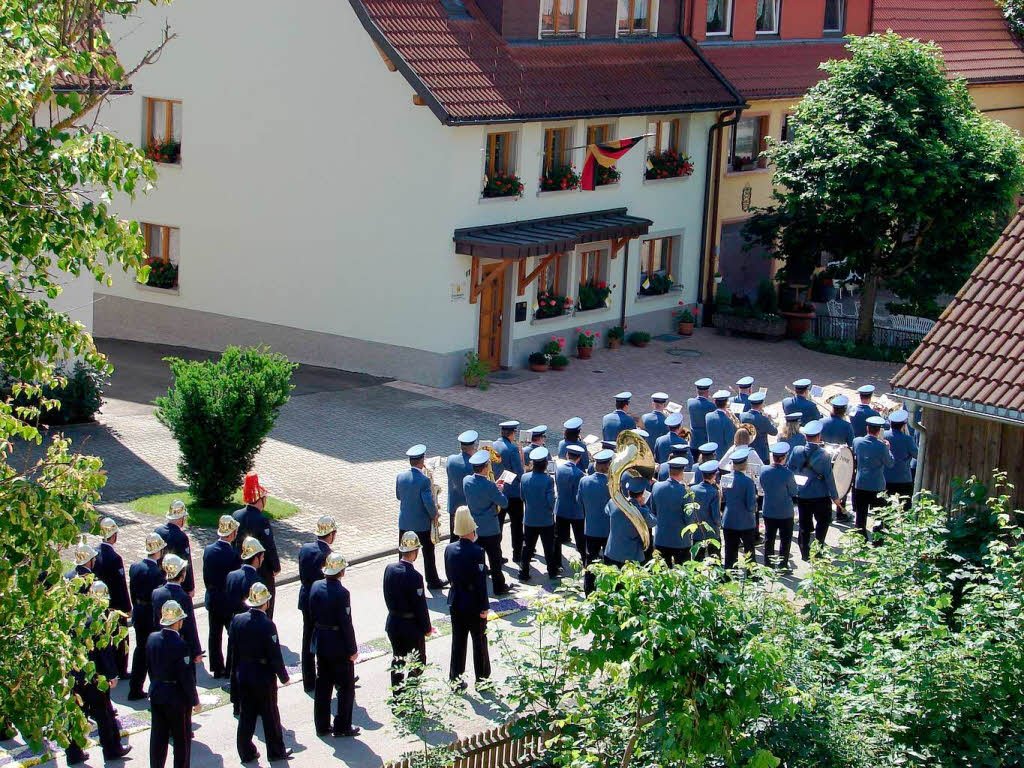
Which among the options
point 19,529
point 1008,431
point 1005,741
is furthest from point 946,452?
point 19,529

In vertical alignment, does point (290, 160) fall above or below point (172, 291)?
above

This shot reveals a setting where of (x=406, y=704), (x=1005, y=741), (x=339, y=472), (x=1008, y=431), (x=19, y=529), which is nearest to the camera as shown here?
(x=19, y=529)

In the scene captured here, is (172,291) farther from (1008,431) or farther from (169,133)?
(1008,431)

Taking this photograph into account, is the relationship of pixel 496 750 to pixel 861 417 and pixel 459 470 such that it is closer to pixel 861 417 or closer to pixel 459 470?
pixel 459 470

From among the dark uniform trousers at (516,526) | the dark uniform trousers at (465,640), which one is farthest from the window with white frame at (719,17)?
the dark uniform trousers at (465,640)

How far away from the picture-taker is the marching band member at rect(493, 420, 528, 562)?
1677cm

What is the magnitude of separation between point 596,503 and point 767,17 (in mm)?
20644

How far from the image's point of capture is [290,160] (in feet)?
84.5

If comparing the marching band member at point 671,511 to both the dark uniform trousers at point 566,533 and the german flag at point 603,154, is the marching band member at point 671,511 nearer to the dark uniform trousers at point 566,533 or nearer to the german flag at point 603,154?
the dark uniform trousers at point 566,533

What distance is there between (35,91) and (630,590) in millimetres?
4490

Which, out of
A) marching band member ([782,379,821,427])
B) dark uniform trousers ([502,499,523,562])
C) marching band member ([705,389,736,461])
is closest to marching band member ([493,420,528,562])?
dark uniform trousers ([502,499,523,562])

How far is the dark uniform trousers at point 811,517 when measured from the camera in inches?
678

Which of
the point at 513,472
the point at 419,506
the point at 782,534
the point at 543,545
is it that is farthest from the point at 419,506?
the point at 782,534

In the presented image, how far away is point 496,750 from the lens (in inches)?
395
